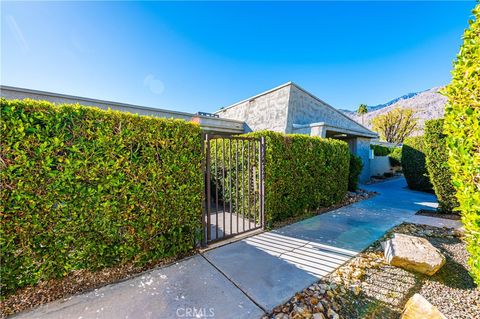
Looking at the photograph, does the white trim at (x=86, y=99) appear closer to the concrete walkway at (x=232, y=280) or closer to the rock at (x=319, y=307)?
the concrete walkway at (x=232, y=280)

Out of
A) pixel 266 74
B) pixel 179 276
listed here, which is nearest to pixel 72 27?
pixel 179 276

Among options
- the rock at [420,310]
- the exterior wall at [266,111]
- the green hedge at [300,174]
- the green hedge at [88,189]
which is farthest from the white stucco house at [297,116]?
the rock at [420,310]

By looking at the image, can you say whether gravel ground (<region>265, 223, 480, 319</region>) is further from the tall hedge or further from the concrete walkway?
the tall hedge

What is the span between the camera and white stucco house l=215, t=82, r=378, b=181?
9.36m

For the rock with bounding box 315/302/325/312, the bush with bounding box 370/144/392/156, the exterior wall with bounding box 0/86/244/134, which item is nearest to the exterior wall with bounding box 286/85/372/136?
the exterior wall with bounding box 0/86/244/134

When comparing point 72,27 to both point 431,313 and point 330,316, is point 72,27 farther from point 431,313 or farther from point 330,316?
point 431,313

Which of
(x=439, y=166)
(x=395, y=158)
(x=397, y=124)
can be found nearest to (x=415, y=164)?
(x=439, y=166)

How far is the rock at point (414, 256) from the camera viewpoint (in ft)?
8.93

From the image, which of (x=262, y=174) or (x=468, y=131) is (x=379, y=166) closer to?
(x=262, y=174)

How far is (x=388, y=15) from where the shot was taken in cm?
714

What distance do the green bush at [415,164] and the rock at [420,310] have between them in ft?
32.3

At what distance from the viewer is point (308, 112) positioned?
1027cm

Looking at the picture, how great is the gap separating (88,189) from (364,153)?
13.5 m

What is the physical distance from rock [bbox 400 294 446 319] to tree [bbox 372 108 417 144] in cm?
3333
